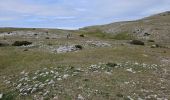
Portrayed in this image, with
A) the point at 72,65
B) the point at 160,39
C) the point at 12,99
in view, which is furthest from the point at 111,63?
the point at 160,39

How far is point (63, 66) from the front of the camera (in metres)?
27.0

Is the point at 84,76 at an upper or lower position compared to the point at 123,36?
upper

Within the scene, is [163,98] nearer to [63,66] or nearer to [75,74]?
[75,74]

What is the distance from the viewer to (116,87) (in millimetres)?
21094

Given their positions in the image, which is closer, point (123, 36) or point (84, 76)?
point (84, 76)

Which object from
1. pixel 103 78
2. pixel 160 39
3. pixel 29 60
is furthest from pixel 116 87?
pixel 160 39

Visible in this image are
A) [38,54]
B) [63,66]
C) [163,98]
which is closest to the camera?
[163,98]

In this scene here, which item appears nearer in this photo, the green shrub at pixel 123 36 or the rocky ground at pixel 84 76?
the rocky ground at pixel 84 76

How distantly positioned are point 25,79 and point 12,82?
117cm

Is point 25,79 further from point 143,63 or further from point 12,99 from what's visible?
point 143,63

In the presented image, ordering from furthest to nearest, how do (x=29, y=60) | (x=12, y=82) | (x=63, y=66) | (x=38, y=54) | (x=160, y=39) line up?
(x=160, y=39)
(x=38, y=54)
(x=29, y=60)
(x=63, y=66)
(x=12, y=82)

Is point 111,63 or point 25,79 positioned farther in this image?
point 111,63

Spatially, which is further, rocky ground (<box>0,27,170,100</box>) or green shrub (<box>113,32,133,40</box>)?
green shrub (<box>113,32,133,40</box>)

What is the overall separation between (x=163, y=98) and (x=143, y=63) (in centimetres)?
991
